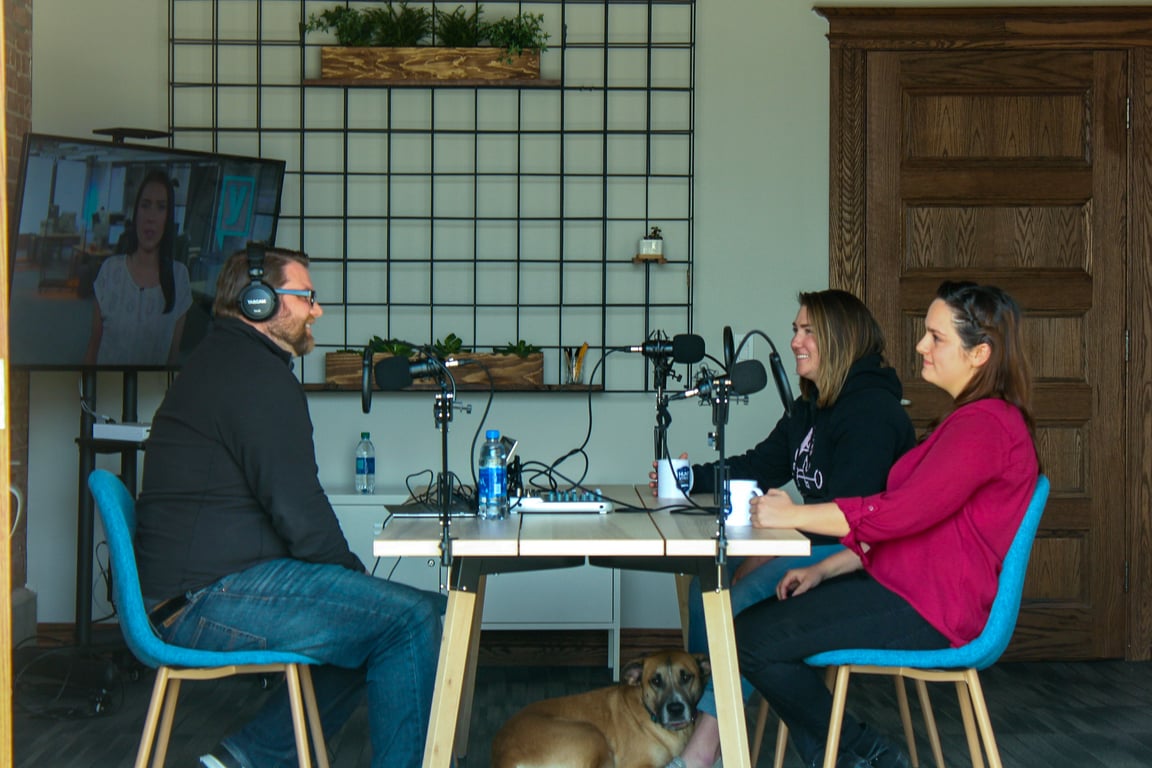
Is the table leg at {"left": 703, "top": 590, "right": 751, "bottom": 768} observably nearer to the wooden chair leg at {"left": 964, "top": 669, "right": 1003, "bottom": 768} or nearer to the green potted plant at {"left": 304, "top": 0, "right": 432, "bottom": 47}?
the wooden chair leg at {"left": 964, "top": 669, "right": 1003, "bottom": 768}

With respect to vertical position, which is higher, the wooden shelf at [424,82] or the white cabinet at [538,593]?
the wooden shelf at [424,82]

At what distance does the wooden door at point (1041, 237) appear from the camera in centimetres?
446

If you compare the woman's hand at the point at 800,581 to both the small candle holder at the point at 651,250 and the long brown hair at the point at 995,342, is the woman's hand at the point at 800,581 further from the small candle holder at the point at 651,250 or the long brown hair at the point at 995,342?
the small candle holder at the point at 651,250

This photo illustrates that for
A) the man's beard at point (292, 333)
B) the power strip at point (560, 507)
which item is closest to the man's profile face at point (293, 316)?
the man's beard at point (292, 333)

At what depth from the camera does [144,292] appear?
3.91m

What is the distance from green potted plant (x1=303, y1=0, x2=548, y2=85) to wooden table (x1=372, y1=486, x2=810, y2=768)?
92.0 inches

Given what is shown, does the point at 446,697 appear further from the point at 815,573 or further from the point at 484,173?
the point at 484,173

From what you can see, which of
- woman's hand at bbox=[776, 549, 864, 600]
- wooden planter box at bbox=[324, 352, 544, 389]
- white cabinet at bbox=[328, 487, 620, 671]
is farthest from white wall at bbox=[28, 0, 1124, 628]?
woman's hand at bbox=[776, 549, 864, 600]

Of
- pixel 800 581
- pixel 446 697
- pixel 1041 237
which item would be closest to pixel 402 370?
pixel 446 697

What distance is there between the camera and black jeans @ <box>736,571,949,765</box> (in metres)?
2.41

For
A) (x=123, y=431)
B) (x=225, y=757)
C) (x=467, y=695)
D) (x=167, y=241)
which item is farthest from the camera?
(x=167, y=241)

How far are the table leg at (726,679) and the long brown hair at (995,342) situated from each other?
26.8 inches

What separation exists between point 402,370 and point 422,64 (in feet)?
7.33

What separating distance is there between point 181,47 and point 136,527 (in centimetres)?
250
